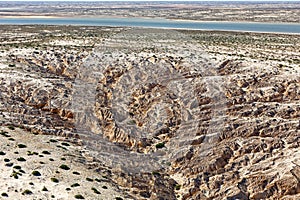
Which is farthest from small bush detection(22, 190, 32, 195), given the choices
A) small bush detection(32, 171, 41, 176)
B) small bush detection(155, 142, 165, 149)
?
small bush detection(155, 142, 165, 149)

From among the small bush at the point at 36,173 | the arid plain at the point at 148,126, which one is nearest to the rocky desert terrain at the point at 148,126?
the small bush at the point at 36,173

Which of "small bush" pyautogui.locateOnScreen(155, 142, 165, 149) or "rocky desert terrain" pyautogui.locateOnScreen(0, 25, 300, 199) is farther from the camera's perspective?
"small bush" pyautogui.locateOnScreen(155, 142, 165, 149)

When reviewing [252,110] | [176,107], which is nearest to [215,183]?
[252,110]

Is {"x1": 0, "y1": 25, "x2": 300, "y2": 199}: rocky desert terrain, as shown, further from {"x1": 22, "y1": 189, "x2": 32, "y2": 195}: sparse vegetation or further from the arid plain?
the arid plain

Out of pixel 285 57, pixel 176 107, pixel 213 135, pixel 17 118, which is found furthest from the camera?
pixel 285 57

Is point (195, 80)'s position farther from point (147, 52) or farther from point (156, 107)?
point (147, 52)
